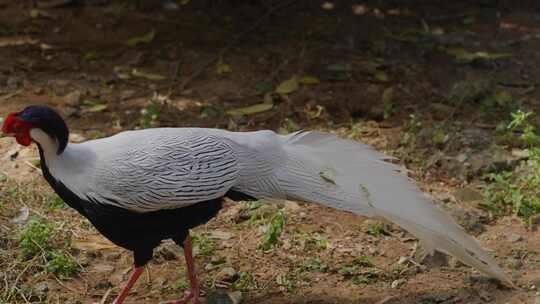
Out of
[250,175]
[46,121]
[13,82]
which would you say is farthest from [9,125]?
[13,82]

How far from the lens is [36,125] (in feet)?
10.4

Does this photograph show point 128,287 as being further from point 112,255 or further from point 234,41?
point 234,41

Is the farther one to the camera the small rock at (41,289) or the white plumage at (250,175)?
the small rock at (41,289)

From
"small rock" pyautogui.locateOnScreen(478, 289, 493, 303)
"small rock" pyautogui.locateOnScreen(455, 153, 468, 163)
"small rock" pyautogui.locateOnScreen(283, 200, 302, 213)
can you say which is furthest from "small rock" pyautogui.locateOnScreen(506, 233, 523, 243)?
"small rock" pyautogui.locateOnScreen(283, 200, 302, 213)

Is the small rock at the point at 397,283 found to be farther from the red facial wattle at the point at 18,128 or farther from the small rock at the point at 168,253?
the red facial wattle at the point at 18,128

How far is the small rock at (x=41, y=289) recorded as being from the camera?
12.2ft

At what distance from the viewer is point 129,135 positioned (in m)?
3.38

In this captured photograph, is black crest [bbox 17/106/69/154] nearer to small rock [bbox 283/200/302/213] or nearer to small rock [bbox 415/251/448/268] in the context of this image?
small rock [bbox 283/200/302/213]

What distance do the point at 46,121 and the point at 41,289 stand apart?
948mm

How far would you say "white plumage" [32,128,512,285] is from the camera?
126 inches

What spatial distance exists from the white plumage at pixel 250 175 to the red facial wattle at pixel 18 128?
0.14ft

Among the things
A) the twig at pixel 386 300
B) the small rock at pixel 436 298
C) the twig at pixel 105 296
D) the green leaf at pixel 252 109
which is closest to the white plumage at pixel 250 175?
the small rock at pixel 436 298

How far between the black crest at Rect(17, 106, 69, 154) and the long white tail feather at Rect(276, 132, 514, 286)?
0.89 m

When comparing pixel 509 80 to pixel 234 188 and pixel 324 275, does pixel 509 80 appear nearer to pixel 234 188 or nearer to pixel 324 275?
pixel 324 275
